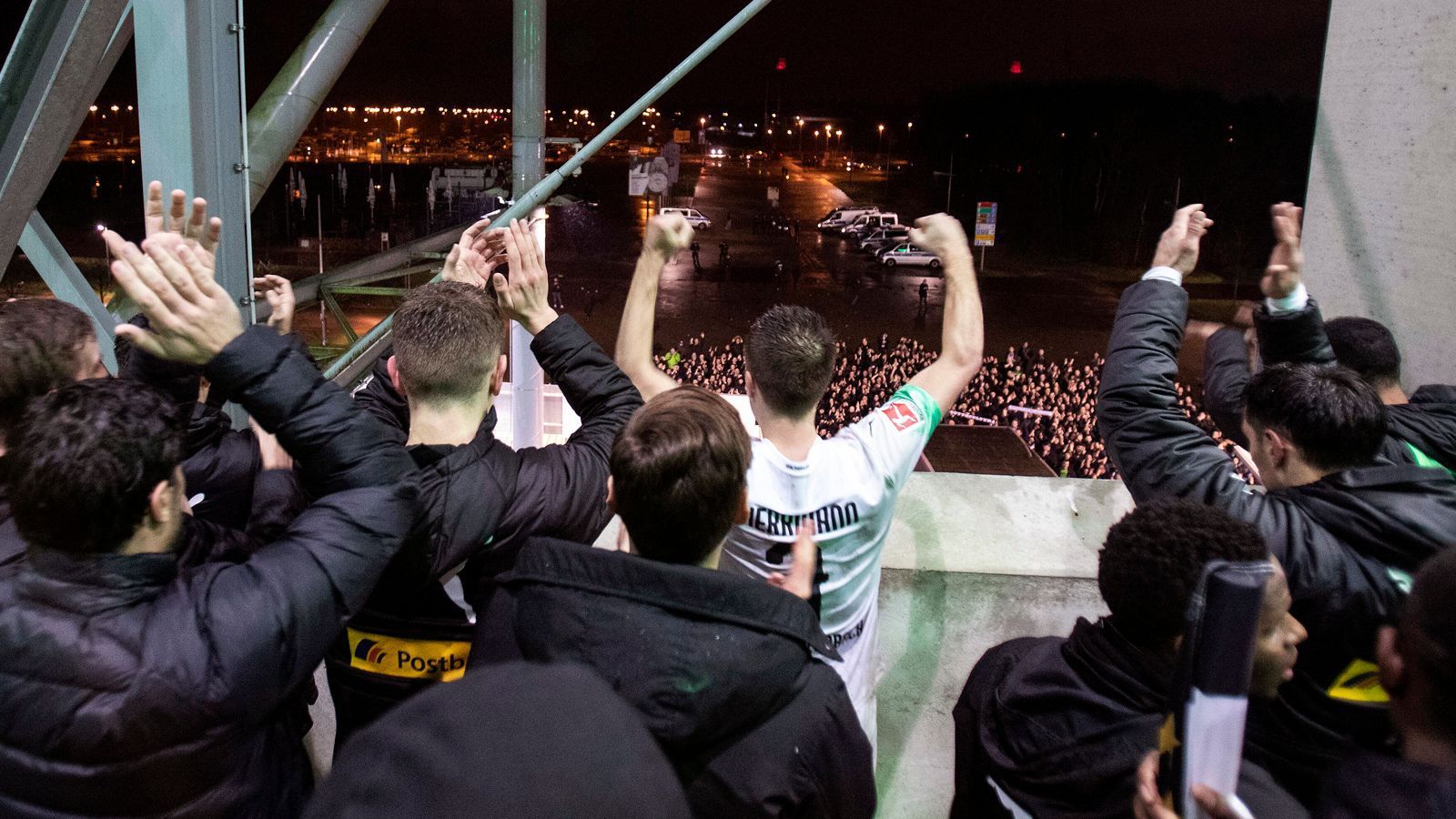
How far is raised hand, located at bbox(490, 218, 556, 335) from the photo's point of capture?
2.73 meters

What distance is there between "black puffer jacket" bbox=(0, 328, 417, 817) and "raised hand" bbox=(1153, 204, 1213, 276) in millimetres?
2024

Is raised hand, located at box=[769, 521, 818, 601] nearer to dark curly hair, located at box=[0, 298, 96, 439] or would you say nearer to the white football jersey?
the white football jersey

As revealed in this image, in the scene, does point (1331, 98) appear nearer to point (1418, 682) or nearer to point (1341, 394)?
point (1341, 394)

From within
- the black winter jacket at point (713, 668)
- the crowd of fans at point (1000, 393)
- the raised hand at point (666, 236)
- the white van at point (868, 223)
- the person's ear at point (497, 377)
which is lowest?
the crowd of fans at point (1000, 393)

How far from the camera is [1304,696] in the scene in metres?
2.18

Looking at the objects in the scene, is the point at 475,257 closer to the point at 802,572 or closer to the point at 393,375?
the point at 393,375

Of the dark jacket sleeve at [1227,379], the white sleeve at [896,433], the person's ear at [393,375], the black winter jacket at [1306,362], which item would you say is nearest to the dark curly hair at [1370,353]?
the black winter jacket at [1306,362]

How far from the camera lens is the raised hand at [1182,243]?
108 inches

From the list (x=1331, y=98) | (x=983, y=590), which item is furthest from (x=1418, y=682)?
(x=1331, y=98)

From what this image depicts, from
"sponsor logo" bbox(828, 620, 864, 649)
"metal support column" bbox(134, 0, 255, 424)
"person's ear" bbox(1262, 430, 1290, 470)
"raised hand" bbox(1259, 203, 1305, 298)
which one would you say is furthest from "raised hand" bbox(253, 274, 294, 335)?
"raised hand" bbox(1259, 203, 1305, 298)

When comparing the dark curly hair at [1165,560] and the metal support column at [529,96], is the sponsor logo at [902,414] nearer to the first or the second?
the dark curly hair at [1165,560]

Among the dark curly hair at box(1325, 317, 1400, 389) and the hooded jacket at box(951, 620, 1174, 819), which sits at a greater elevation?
the dark curly hair at box(1325, 317, 1400, 389)

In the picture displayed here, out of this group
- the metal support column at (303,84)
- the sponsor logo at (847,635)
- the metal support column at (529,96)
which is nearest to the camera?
the sponsor logo at (847,635)

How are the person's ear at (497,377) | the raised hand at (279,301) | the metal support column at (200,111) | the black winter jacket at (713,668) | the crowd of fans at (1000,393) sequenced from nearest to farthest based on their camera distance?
1. the black winter jacket at (713,668)
2. the person's ear at (497,377)
3. the raised hand at (279,301)
4. the metal support column at (200,111)
5. the crowd of fans at (1000,393)
